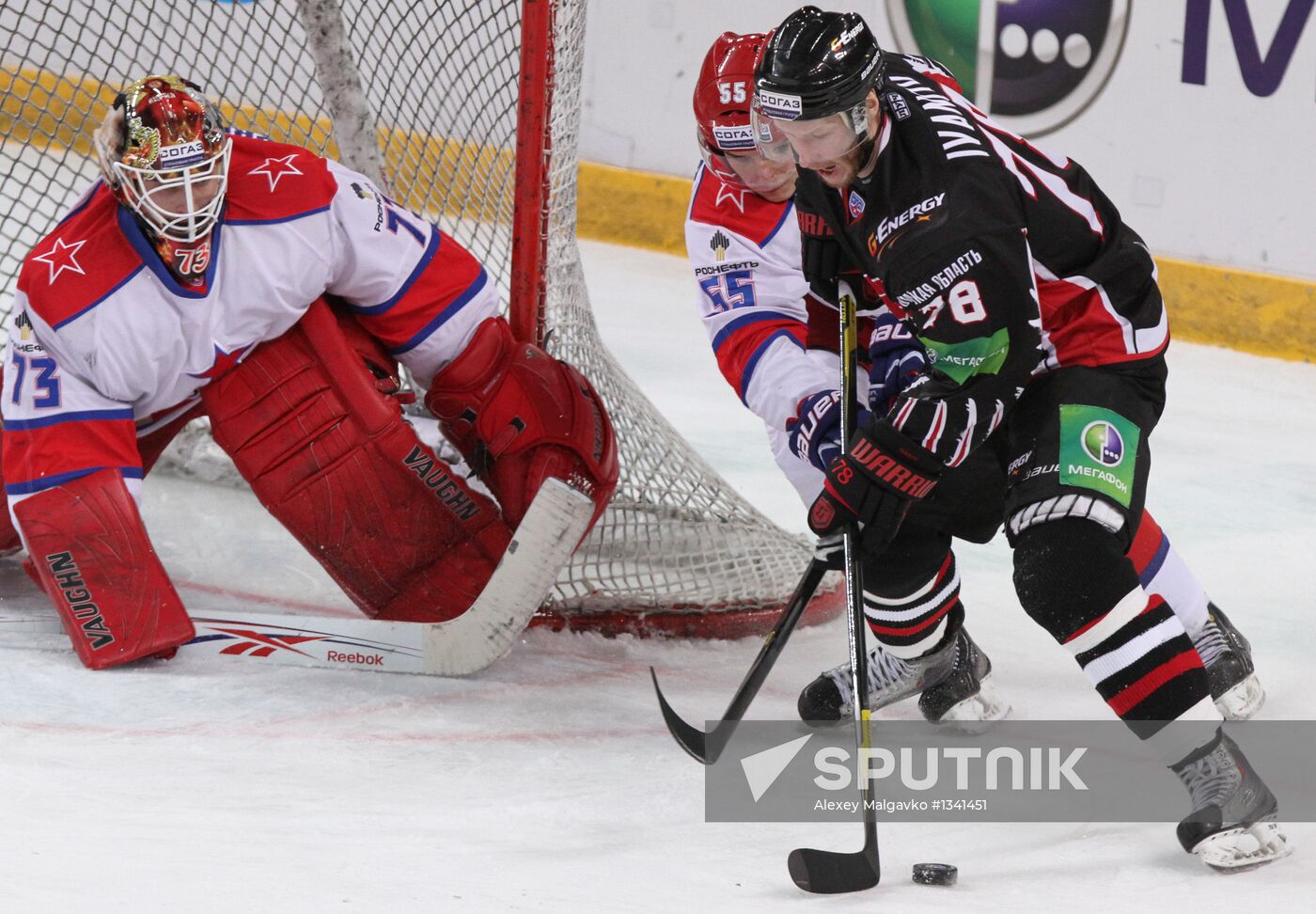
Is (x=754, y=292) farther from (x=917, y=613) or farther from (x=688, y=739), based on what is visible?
(x=688, y=739)

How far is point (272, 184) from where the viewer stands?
95.0 inches

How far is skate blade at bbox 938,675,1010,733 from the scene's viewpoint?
92.0 inches

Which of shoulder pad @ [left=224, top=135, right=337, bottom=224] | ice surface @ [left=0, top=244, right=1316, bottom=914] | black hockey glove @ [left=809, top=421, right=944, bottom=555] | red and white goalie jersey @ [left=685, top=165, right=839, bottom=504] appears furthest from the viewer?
shoulder pad @ [left=224, top=135, right=337, bottom=224]

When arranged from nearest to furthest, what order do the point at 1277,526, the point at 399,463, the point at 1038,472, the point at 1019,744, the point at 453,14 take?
the point at 1038,472 → the point at 1019,744 → the point at 399,463 → the point at 453,14 → the point at 1277,526

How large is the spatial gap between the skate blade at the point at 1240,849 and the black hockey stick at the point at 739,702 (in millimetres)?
553

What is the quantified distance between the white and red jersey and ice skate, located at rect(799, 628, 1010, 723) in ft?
2.83

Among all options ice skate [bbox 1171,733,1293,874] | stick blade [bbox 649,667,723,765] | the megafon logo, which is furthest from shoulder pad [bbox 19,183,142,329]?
the megafon logo

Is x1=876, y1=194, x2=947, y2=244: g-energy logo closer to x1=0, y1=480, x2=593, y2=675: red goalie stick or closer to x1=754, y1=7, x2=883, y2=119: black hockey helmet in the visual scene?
x1=754, y1=7, x2=883, y2=119: black hockey helmet

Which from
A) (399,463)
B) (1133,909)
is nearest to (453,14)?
(399,463)

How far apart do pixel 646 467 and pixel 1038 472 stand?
1.02 m

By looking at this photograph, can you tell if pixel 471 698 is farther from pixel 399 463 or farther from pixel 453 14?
pixel 453 14

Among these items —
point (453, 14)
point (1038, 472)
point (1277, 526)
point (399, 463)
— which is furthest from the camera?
point (1277, 526)

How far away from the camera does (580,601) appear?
2619 millimetres

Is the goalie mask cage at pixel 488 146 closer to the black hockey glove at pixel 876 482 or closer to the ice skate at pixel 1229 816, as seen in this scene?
the black hockey glove at pixel 876 482
